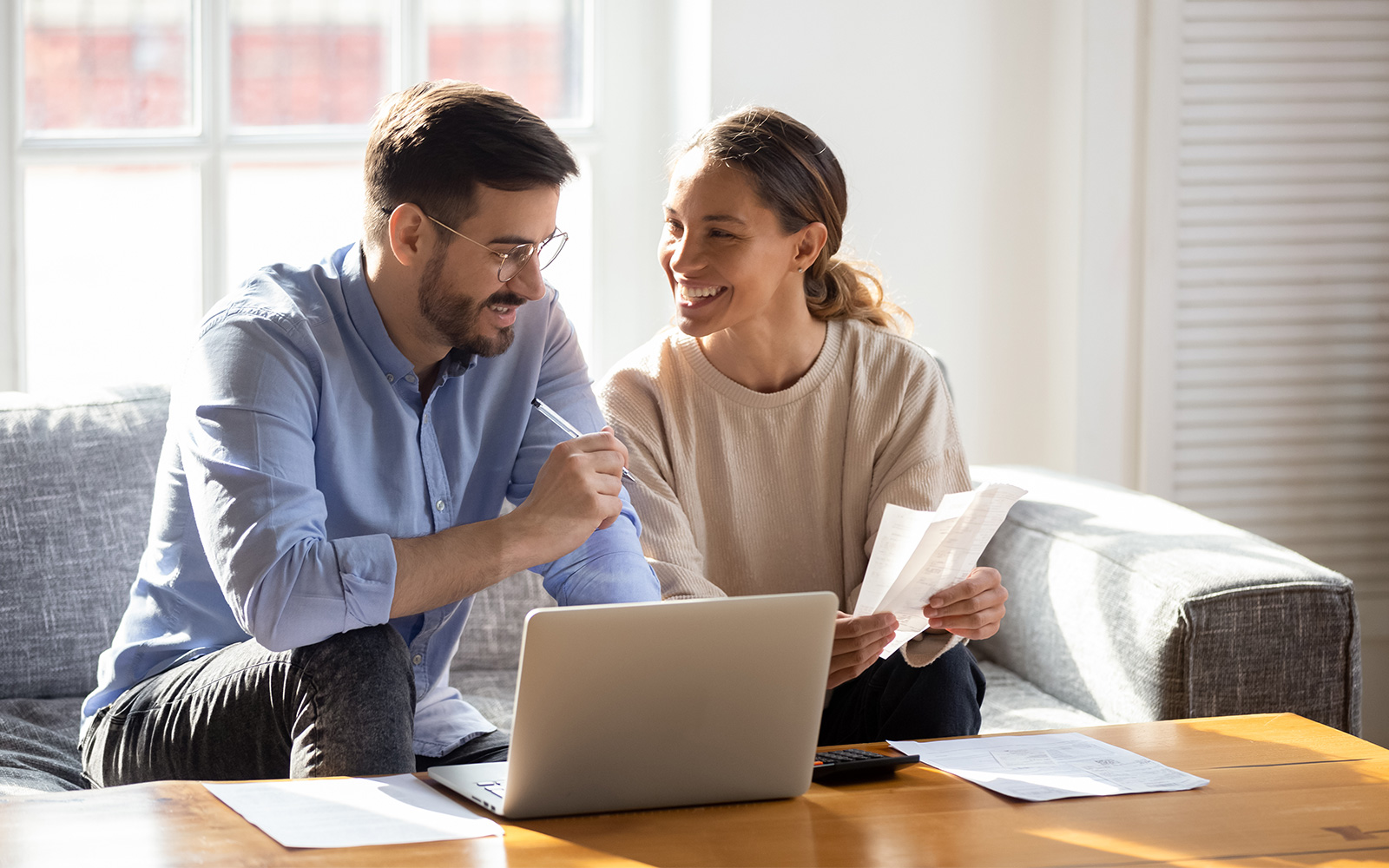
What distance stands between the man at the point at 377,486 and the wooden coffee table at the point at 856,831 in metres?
0.19

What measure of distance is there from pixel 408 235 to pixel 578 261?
52.3 inches

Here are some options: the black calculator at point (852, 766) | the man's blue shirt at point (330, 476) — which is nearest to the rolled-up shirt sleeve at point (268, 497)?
the man's blue shirt at point (330, 476)

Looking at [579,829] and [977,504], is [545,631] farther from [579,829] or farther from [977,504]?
[977,504]

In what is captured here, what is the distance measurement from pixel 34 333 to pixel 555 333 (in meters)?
1.47

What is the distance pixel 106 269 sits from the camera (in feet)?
8.48

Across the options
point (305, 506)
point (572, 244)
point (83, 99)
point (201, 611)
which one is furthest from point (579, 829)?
point (83, 99)

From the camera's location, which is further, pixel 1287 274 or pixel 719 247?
pixel 1287 274

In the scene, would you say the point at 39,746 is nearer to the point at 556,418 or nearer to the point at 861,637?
the point at 556,418

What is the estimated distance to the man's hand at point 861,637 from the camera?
140cm

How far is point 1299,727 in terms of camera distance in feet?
4.29

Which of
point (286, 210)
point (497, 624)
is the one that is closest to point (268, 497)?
point (497, 624)

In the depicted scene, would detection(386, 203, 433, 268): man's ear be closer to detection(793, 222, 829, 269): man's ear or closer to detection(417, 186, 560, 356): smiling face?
detection(417, 186, 560, 356): smiling face

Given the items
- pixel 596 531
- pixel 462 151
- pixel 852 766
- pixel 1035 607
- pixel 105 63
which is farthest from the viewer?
pixel 105 63

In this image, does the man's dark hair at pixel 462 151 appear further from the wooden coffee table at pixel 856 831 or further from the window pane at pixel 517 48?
the window pane at pixel 517 48
